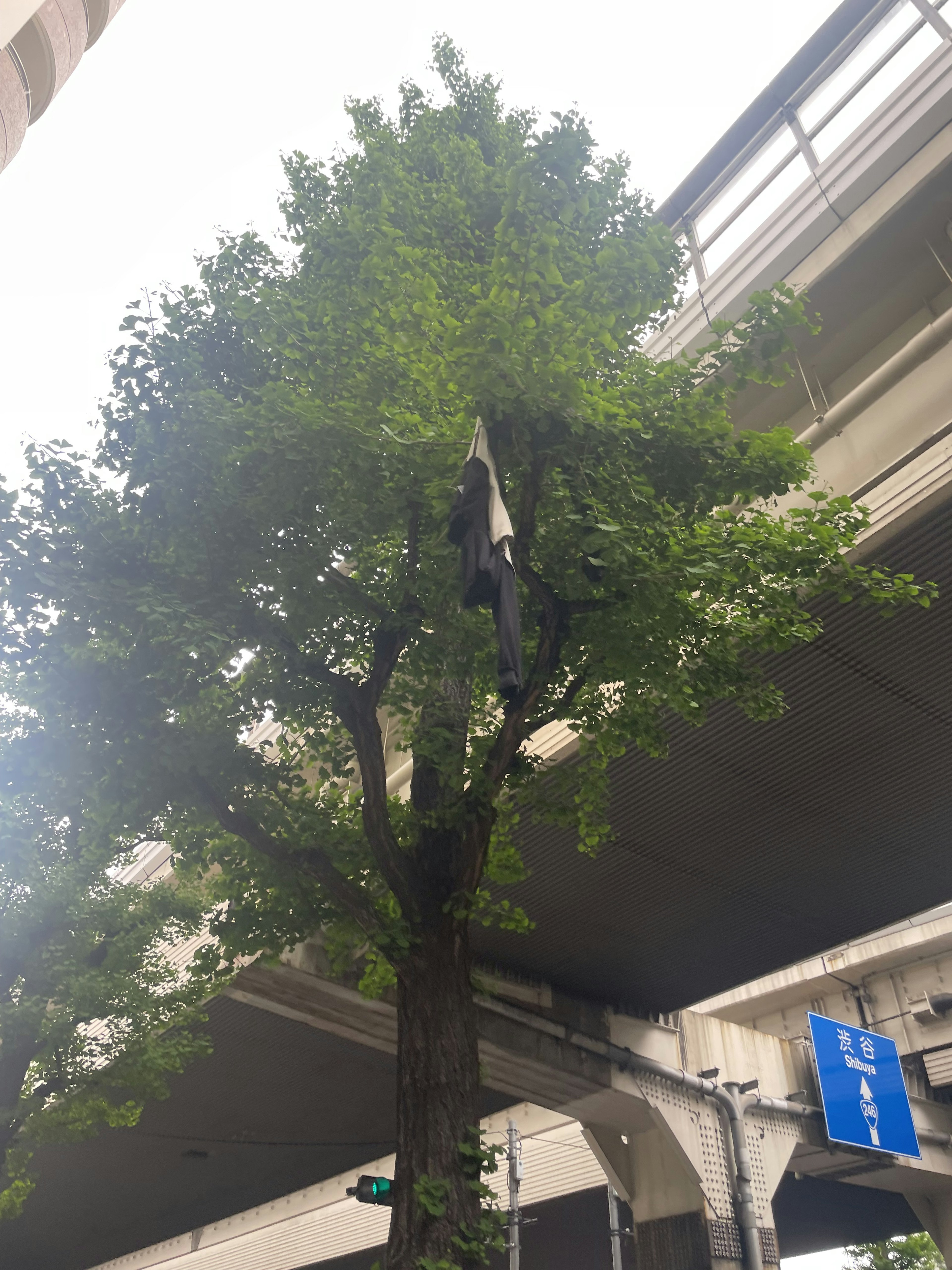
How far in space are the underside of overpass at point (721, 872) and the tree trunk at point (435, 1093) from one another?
15.1 ft

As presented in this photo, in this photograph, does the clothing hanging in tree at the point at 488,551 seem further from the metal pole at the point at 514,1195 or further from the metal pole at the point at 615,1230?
the metal pole at the point at 514,1195

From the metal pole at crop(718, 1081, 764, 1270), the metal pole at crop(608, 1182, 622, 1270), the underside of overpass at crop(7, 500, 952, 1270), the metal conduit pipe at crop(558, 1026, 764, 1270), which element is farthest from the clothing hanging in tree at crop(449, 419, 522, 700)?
the metal pole at crop(608, 1182, 622, 1270)

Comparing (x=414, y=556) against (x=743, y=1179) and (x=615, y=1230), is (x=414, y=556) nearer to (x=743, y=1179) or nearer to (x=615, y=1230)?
(x=743, y=1179)

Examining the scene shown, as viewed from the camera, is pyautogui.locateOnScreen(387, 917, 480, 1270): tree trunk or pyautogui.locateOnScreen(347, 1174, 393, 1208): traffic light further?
pyautogui.locateOnScreen(347, 1174, 393, 1208): traffic light

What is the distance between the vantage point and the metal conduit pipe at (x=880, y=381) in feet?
27.1

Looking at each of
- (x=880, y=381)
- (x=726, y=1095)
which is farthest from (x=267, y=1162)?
(x=880, y=381)

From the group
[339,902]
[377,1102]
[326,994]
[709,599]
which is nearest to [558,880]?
[326,994]

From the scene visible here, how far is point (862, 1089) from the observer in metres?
13.2

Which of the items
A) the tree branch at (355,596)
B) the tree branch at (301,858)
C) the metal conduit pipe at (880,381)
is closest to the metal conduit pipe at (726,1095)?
→ the tree branch at (301,858)

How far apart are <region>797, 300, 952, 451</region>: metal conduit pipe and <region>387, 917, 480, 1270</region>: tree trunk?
516 cm

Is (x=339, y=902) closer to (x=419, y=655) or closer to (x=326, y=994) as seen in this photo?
(x=419, y=655)

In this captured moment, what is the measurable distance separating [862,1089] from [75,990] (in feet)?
37.5

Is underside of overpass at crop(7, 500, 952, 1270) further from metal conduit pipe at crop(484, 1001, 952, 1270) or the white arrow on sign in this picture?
the white arrow on sign

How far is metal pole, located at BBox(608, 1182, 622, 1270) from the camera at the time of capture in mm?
16547
